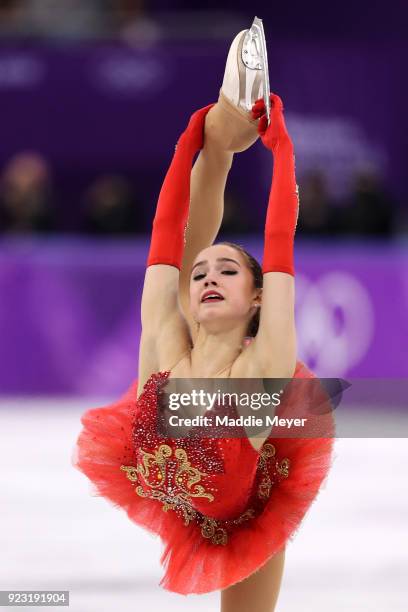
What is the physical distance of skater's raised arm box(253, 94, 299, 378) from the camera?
310cm

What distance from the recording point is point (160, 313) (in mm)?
3357

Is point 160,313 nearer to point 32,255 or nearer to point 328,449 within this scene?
point 328,449

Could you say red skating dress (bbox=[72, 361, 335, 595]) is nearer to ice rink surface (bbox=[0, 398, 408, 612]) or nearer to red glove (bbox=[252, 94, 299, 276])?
ice rink surface (bbox=[0, 398, 408, 612])

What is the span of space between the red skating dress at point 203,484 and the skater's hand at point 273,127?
2.26ft

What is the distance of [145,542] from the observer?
14.9 feet

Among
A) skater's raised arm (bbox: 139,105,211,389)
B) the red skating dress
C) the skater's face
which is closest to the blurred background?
the red skating dress

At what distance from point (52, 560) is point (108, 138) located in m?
4.86

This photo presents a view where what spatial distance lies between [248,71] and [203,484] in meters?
1.23

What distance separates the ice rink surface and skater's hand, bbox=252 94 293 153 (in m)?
1.04

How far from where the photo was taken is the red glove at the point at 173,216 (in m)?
3.38

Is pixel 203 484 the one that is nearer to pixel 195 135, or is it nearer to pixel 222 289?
pixel 222 289

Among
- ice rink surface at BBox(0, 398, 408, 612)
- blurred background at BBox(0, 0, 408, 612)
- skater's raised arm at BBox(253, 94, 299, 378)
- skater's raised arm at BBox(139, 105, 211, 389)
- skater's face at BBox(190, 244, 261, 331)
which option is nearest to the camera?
skater's raised arm at BBox(253, 94, 299, 378)

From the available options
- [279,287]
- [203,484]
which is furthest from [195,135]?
[203,484]

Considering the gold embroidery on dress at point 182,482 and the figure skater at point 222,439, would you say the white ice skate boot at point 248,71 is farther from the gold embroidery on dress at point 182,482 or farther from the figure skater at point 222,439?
the gold embroidery on dress at point 182,482
